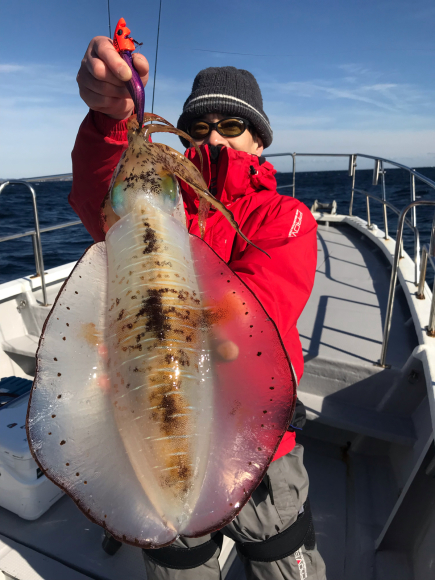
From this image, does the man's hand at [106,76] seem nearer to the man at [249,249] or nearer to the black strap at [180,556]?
the man at [249,249]

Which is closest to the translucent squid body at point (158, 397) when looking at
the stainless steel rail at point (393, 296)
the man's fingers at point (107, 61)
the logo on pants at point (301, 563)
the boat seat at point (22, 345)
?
the man's fingers at point (107, 61)

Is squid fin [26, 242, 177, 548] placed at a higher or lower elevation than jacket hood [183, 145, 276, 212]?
lower

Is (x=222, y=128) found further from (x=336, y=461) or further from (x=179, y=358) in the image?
(x=336, y=461)

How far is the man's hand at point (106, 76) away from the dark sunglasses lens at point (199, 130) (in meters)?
0.69

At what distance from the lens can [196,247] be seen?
1069 millimetres

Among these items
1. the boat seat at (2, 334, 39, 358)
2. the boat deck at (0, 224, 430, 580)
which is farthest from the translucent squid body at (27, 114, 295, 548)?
the boat seat at (2, 334, 39, 358)

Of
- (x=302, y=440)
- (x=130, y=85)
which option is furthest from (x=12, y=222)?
(x=130, y=85)

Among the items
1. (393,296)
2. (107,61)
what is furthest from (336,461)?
(107,61)

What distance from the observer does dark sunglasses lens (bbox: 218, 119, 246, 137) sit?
1.99 metres

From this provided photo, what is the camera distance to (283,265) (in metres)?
1.36

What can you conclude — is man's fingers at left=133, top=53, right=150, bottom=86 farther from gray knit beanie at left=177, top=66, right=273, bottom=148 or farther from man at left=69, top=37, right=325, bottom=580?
gray knit beanie at left=177, top=66, right=273, bottom=148

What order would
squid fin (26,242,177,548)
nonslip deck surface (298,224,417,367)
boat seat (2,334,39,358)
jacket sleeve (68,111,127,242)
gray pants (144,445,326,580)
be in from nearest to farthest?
squid fin (26,242,177,548) → jacket sleeve (68,111,127,242) → gray pants (144,445,326,580) → nonslip deck surface (298,224,417,367) → boat seat (2,334,39,358)

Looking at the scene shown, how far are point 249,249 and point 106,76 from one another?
2.38 feet

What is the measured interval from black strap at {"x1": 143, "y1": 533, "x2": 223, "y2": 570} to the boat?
809 mm
